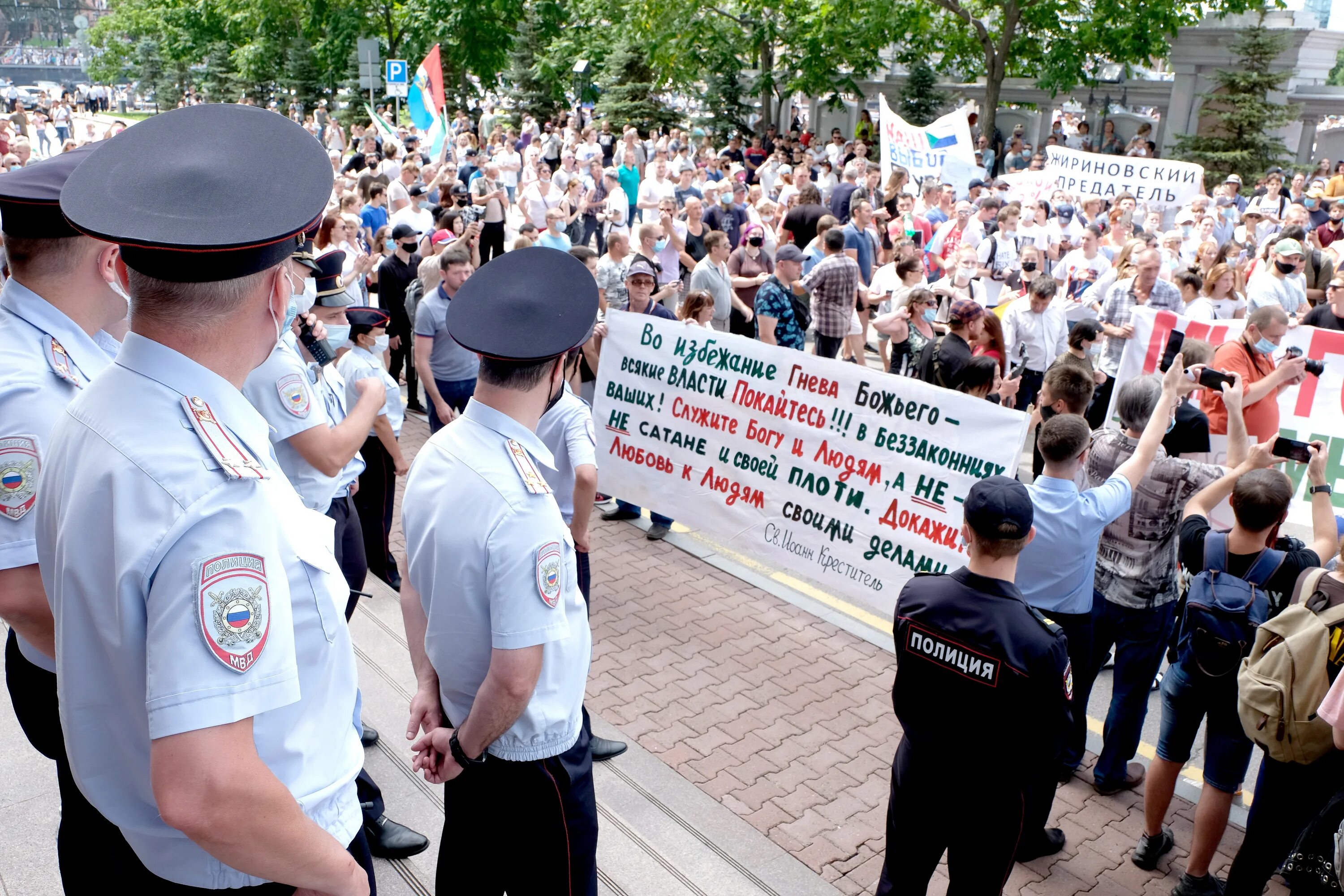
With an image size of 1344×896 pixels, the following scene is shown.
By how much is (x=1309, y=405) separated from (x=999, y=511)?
5.24 metres

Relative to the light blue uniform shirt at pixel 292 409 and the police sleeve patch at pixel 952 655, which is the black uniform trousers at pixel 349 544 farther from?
the police sleeve patch at pixel 952 655

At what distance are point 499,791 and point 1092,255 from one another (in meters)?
10.5

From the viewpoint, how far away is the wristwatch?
2.83 meters

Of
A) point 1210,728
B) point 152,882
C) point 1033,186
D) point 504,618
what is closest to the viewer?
point 152,882

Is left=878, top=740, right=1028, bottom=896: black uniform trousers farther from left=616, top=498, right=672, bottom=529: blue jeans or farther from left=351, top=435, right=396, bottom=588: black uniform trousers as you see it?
left=616, top=498, right=672, bottom=529: blue jeans

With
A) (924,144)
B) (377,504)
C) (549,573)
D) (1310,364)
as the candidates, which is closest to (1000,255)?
(1310,364)

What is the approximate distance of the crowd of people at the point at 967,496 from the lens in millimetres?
2832

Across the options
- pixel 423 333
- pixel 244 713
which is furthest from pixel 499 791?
pixel 423 333

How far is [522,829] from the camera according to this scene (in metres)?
2.92

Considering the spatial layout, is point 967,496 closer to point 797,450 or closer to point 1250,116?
point 797,450

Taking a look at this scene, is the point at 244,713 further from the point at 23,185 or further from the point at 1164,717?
the point at 1164,717

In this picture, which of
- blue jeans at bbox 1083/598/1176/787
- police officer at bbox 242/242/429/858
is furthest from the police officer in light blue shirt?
police officer at bbox 242/242/429/858

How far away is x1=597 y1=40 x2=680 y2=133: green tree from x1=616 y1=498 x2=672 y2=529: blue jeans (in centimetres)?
3249

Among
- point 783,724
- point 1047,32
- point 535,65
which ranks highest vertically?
point 1047,32
